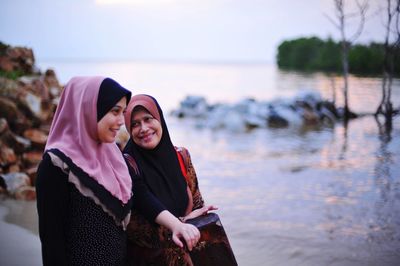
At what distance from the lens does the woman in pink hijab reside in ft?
4.96

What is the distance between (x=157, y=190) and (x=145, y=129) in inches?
11.7

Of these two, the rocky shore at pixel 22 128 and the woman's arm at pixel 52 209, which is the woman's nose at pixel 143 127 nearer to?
the woman's arm at pixel 52 209

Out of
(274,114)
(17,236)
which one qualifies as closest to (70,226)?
(17,236)

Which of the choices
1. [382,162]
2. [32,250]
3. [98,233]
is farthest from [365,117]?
[98,233]

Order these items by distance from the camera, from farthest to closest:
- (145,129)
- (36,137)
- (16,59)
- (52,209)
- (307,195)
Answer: (16,59) < (36,137) < (307,195) < (145,129) < (52,209)

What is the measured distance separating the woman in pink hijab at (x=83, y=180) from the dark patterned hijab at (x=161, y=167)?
28 cm

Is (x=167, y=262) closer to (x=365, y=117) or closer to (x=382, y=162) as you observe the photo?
(x=382, y=162)

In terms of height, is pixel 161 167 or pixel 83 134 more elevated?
pixel 83 134

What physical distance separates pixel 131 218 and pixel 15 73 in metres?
6.58

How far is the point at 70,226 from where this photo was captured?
1.60m

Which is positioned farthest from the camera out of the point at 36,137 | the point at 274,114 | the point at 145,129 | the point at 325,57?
the point at 325,57

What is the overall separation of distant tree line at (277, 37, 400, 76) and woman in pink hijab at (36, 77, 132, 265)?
39.2ft

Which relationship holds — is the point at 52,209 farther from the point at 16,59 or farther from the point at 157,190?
the point at 16,59

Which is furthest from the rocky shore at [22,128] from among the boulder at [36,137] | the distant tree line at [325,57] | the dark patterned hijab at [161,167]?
the distant tree line at [325,57]
